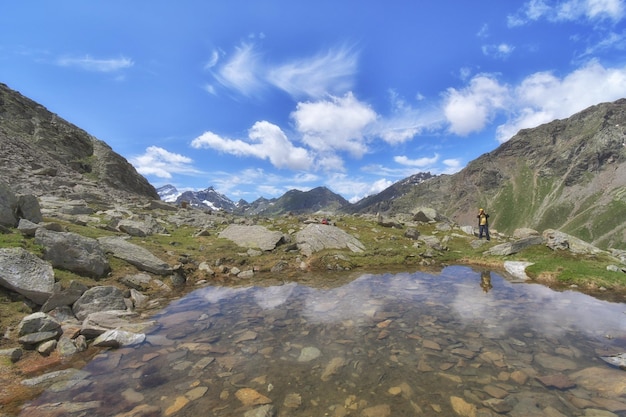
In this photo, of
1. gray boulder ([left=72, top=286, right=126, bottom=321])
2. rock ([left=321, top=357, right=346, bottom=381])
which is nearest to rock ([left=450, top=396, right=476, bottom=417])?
rock ([left=321, top=357, right=346, bottom=381])

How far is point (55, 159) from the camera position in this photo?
6606 cm

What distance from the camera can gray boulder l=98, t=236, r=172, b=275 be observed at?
69.5 feet

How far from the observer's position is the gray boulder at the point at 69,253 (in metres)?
16.8

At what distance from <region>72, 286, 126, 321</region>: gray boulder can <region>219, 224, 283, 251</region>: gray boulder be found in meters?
15.8

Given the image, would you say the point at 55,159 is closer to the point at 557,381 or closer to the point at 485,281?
the point at 485,281

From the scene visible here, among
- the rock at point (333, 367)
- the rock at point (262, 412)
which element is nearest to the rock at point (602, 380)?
the rock at point (333, 367)

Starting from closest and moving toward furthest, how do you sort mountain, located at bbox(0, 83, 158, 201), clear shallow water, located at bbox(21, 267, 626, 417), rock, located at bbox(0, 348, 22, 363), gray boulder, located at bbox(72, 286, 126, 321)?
clear shallow water, located at bbox(21, 267, 626, 417) → rock, located at bbox(0, 348, 22, 363) → gray boulder, located at bbox(72, 286, 126, 321) → mountain, located at bbox(0, 83, 158, 201)

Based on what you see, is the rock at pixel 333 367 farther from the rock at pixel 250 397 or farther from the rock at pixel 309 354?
the rock at pixel 250 397

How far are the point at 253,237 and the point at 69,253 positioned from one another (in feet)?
58.6

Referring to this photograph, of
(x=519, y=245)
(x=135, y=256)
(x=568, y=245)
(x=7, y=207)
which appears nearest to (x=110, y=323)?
(x=135, y=256)

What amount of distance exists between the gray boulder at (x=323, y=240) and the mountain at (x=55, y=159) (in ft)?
126

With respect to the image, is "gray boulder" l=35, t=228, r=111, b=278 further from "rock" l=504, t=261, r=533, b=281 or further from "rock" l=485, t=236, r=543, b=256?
"rock" l=485, t=236, r=543, b=256

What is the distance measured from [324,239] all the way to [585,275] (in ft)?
68.9

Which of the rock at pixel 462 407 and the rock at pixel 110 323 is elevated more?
the rock at pixel 110 323
